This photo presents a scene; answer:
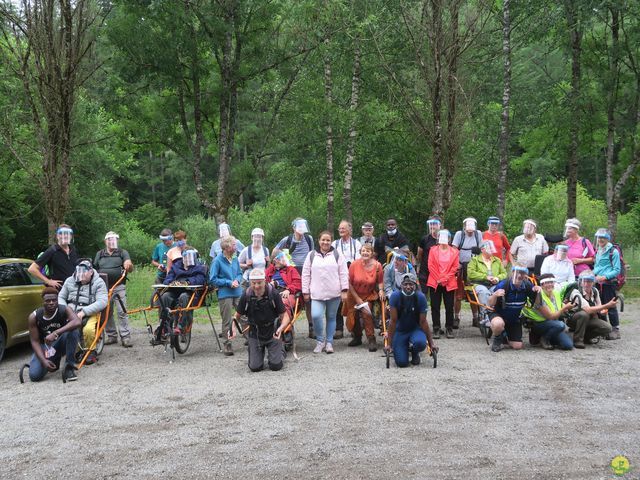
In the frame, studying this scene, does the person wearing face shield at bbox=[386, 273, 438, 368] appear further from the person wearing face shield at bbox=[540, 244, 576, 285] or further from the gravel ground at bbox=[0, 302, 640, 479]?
the person wearing face shield at bbox=[540, 244, 576, 285]

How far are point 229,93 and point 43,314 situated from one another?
7683 millimetres

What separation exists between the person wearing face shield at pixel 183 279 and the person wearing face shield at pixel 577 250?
20.5 feet

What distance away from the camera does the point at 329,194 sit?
16.8 metres

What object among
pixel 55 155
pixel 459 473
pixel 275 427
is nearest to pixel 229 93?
pixel 55 155

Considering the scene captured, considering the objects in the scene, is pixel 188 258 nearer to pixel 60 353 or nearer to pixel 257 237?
pixel 257 237

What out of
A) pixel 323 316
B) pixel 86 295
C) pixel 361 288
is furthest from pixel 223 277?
pixel 361 288

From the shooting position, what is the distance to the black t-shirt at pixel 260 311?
813 cm

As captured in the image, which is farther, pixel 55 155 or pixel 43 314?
pixel 55 155

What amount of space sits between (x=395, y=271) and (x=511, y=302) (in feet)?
5.81

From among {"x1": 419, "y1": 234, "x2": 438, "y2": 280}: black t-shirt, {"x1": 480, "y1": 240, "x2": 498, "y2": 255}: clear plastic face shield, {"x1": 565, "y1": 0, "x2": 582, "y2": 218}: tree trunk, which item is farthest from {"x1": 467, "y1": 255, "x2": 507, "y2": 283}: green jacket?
{"x1": 565, "y1": 0, "x2": 582, "y2": 218}: tree trunk

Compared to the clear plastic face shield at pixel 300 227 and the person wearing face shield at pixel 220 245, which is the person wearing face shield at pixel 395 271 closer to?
the clear plastic face shield at pixel 300 227

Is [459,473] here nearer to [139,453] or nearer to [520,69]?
[139,453]

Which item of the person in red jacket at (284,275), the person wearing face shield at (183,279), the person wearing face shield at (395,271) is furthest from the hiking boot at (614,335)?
the person wearing face shield at (183,279)

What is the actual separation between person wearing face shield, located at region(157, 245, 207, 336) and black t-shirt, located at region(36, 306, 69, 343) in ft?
4.73
